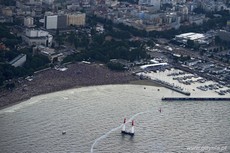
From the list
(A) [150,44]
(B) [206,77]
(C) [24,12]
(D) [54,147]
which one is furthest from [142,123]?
(C) [24,12]

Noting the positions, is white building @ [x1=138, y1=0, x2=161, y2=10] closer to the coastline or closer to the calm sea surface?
the coastline

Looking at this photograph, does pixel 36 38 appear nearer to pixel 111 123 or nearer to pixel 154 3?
pixel 111 123

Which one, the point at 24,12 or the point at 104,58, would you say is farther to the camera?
the point at 24,12

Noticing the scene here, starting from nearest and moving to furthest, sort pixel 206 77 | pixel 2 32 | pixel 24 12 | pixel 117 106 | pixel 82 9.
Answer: pixel 117 106 < pixel 206 77 < pixel 2 32 < pixel 24 12 < pixel 82 9

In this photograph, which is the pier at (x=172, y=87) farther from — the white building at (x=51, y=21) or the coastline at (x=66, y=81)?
the white building at (x=51, y=21)

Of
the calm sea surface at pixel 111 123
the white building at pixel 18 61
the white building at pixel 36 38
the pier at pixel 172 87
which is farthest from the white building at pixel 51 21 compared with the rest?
the calm sea surface at pixel 111 123

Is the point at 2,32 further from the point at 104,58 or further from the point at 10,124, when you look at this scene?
the point at 10,124

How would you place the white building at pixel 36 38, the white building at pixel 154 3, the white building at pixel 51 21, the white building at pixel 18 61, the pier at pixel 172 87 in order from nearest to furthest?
the pier at pixel 172 87 → the white building at pixel 18 61 → the white building at pixel 36 38 → the white building at pixel 51 21 → the white building at pixel 154 3
